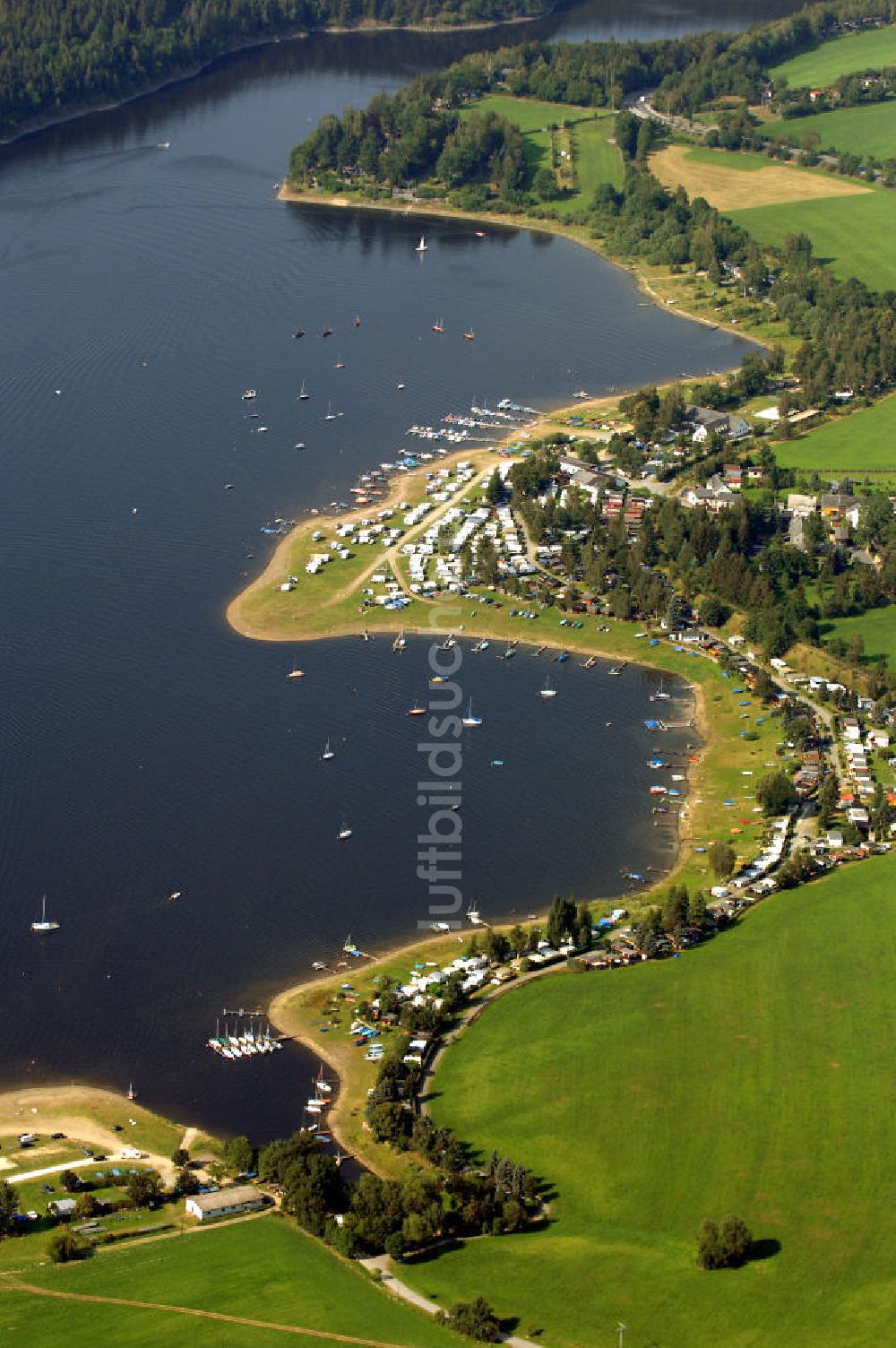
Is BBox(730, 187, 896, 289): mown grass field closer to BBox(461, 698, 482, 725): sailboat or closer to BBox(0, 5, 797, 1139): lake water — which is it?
BBox(0, 5, 797, 1139): lake water

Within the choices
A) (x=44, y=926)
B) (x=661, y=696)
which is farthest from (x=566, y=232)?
(x=44, y=926)

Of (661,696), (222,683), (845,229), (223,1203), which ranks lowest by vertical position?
(223,1203)

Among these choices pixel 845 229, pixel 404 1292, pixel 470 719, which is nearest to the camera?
pixel 404 1292

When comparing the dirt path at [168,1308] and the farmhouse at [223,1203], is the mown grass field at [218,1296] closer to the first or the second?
the dirt path at [168,1308]

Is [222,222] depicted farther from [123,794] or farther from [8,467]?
[123,794]

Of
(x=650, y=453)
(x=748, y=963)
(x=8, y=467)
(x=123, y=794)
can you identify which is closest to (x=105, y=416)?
(x=8, y=467)

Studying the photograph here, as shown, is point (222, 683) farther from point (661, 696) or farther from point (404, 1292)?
point (404, 1292)
